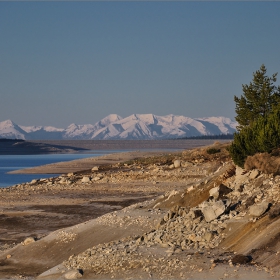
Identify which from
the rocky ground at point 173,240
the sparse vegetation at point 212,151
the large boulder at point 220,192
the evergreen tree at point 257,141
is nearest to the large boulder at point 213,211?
the rocky ground at point 173,240

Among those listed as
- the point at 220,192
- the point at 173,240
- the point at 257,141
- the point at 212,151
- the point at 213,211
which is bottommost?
the point at 173,240

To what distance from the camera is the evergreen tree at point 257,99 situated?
151 feet

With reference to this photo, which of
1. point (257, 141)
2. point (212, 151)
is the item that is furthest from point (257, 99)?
point (257, 141)

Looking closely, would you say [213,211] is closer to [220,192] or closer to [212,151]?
[220,192]

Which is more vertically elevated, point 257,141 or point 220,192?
point 257,141

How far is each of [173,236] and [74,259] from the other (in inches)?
93.0

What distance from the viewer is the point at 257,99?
4653 centimetres

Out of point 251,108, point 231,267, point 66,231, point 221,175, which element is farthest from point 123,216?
point 251,108

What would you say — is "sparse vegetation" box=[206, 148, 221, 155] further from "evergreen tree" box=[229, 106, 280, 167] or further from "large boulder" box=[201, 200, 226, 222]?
"large boulder" box=[201, 200, 226, 222]

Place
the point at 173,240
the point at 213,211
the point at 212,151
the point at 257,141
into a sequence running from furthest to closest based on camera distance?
1. the point at 212,151
2. the point at 257,141
3. the point at 213,211
4. the point at 173,240

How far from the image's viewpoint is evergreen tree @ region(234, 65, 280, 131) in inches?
1815

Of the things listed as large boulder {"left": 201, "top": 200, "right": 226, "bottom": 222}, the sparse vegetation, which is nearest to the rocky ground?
large boulder {"left": 201, "top": 200, "right": 226, "bottom": 222}

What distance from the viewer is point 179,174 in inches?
1534

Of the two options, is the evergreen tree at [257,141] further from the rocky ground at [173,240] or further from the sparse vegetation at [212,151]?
the sparse vegetation at [212,151]
